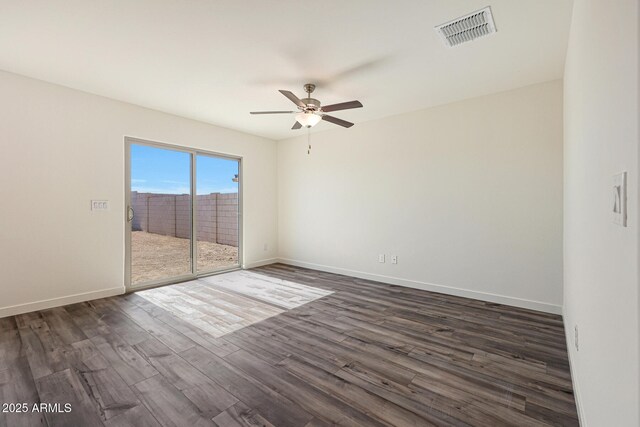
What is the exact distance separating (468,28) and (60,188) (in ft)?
15.2

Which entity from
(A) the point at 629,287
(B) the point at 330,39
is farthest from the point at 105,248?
(A) the point at 629,287

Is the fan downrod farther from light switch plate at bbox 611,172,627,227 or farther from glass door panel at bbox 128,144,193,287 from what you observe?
light switch plate at bbox 611,172,627,227

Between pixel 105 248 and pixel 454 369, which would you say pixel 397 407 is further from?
pixel 105 248

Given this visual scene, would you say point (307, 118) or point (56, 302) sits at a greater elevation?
point (307, 118)

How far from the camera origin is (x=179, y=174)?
4609 mm

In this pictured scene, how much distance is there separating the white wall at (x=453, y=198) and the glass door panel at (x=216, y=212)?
1.50 m

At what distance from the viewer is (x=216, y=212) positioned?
5.20 m

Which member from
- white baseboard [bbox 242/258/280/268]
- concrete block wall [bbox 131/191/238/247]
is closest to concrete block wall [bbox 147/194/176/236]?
concrete block wall [bbox 131/191/238/247]

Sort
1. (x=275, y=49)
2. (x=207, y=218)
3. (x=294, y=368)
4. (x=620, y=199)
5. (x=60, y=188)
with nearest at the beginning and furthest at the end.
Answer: (x=620, y=199), (x=294, y=368), (x=275, y=49), (x=60, y=188), (x=207, y=218)

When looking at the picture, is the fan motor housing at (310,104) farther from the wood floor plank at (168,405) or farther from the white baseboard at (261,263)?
the white baseboard at (261,263)

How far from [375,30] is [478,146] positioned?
2.16m

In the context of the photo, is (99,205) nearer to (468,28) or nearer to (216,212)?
(216,212)

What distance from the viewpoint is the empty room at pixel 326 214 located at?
162 centimetres

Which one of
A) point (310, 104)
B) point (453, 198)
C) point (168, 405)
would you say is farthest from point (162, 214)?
point (453, 198)
